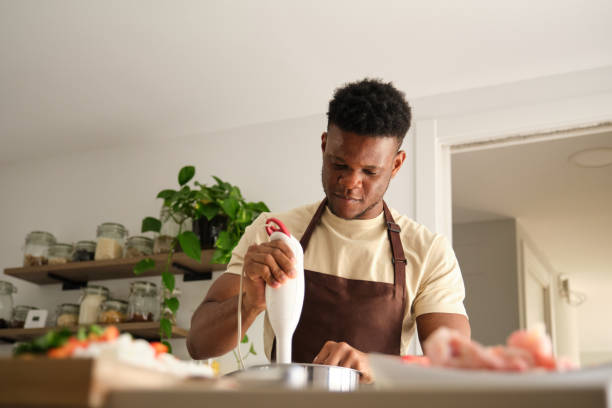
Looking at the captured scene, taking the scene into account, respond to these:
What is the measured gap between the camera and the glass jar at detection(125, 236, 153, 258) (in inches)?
128

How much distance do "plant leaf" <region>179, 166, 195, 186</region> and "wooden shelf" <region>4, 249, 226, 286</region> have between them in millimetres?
351

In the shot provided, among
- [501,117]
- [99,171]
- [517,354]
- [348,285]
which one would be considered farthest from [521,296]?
[517,354]

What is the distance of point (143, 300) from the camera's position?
10.5 ft

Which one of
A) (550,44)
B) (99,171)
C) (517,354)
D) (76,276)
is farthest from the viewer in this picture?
(99,171)

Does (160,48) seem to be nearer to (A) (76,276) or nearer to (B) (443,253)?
(A) (76,276)

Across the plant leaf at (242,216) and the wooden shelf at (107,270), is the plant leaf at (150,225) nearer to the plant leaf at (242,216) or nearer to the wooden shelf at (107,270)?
the wooden shelf at (107,270)

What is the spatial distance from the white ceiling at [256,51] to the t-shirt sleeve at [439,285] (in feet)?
3.54

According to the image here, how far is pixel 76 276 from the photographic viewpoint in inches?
138

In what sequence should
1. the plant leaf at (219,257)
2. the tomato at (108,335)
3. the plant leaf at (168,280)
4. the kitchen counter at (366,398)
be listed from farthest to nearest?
the plant leaf at (168,280) → the plant leaf at (219,257) → the tomato at (108,335) → the kitchen counter at (366,398)

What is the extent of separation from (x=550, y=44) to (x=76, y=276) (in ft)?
8.38

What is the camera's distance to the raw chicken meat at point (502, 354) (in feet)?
1.94

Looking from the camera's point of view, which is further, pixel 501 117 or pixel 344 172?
pixel 501 117

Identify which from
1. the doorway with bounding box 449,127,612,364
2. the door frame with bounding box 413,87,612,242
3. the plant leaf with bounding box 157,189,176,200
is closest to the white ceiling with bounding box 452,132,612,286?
the doorway with bounding box 449,127,612,364

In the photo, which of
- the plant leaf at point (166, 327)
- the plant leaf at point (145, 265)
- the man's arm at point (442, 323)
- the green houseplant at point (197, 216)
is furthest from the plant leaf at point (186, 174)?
the man's arm at point (442, 323)
